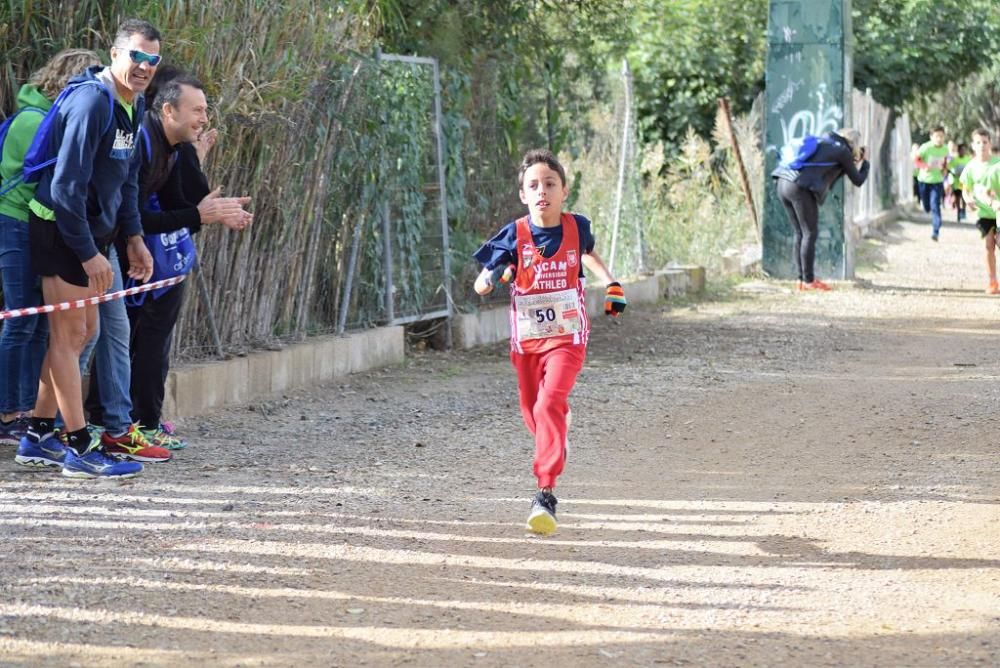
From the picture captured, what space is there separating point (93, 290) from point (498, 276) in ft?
5.78

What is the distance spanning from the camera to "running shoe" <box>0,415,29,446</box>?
278 inches

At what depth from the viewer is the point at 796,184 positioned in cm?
1513

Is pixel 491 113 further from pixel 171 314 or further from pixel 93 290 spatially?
pixel 93 290

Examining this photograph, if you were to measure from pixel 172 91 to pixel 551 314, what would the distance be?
2151 millimetres

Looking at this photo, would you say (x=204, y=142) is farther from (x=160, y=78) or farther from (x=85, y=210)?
(x=85, y=210)

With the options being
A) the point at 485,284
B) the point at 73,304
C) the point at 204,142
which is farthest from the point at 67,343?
the point at 485,284

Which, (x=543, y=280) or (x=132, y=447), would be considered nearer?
(x=543, y=280)

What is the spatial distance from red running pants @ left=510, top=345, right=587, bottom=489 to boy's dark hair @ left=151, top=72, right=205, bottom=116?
2.05 metres

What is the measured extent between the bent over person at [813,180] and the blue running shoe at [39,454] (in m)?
9.89

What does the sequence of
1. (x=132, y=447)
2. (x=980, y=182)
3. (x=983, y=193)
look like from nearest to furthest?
(x=132, y=447), (x=983, y=193), (x=980, y=182)

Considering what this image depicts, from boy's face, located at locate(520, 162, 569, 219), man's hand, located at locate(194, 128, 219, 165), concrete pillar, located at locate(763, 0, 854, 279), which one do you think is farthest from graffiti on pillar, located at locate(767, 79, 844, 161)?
boy's face, located at locate(520, 162, 569, 219)

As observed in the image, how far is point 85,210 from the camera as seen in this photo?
6.32 meters

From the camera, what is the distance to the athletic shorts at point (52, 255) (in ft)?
21.1

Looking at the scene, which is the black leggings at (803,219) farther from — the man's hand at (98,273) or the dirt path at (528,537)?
the man's hand at (98,273)
